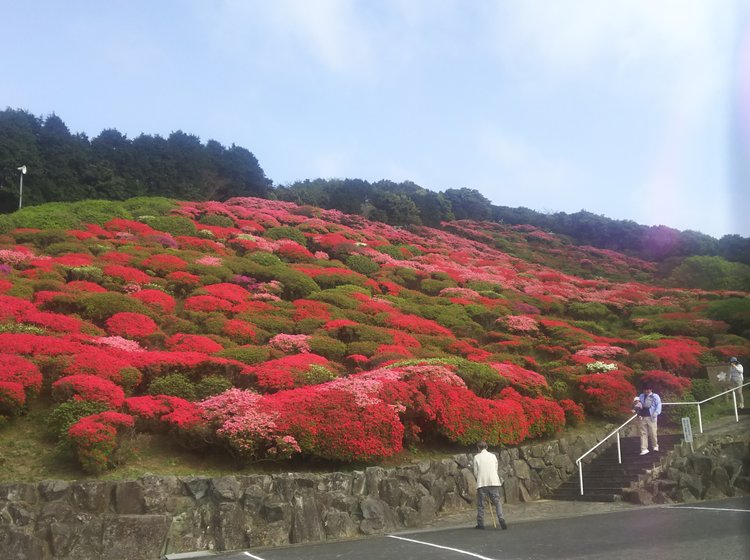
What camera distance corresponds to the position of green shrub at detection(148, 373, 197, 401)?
14.9 metres

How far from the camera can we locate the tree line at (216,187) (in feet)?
167

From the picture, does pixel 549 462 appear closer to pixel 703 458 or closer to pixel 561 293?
pixel 703 458

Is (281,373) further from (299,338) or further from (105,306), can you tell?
(105,306)

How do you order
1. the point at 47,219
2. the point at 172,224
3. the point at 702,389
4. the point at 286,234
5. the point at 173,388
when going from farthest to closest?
the point at 286,234, the point at 172,224, the point at 47,219, the point at 702,389, the point at 173,388

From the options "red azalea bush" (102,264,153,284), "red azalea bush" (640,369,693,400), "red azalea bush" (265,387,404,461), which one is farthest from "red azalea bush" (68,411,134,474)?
"red azalea bush" (640,369,693,400)

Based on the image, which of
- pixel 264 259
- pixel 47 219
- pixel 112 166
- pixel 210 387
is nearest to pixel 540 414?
pixel 210 387

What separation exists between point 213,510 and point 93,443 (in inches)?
97.9

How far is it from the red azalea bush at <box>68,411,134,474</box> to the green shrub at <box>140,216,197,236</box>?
2572 cm

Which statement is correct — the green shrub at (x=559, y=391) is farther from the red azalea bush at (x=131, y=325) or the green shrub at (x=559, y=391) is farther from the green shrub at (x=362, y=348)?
the red azalea bush at (x=131, y=325)

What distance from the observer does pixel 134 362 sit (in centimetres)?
1557

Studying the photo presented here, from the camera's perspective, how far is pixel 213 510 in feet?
38.4

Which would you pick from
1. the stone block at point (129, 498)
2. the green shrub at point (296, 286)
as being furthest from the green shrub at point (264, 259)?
the stone block at point (129, 498)

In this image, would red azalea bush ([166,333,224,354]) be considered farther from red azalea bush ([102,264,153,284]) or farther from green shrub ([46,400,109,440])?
red azalea bush ([102,264,153,284])

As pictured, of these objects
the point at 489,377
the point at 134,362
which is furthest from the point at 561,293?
the point at 134,362
